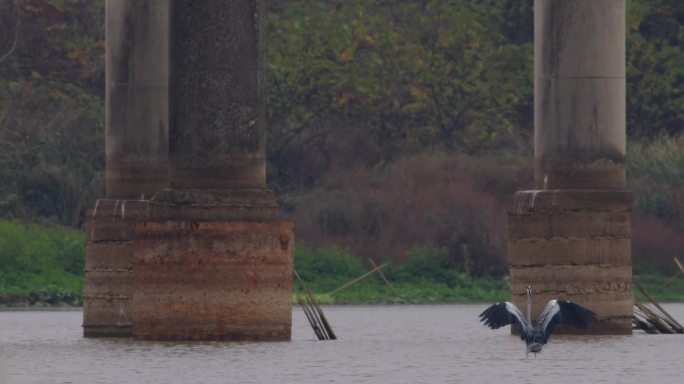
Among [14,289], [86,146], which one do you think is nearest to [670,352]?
[14,289]

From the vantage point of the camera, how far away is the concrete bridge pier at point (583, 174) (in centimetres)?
5225

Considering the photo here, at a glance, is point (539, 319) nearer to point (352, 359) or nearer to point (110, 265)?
point (352, 359)

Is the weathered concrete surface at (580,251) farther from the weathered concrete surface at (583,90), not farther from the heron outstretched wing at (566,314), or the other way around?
the heron outstretched wing at (566,314)

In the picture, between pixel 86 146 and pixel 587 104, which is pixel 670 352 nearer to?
pixel 587 104

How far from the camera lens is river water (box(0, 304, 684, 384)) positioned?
42.8 m

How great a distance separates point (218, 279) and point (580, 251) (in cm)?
794

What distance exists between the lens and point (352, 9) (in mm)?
98000

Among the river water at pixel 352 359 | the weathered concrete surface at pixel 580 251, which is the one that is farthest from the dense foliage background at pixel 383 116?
the weathered concrete surface at pixel 580 251

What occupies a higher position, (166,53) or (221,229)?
(166,53)

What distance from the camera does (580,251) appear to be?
52281mm

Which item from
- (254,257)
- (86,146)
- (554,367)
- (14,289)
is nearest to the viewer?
(554,367)

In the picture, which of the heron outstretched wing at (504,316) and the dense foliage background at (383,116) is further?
the dense foliage background at (383,116)

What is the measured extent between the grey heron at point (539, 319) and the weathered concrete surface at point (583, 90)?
18.4 feet

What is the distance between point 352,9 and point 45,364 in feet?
172
